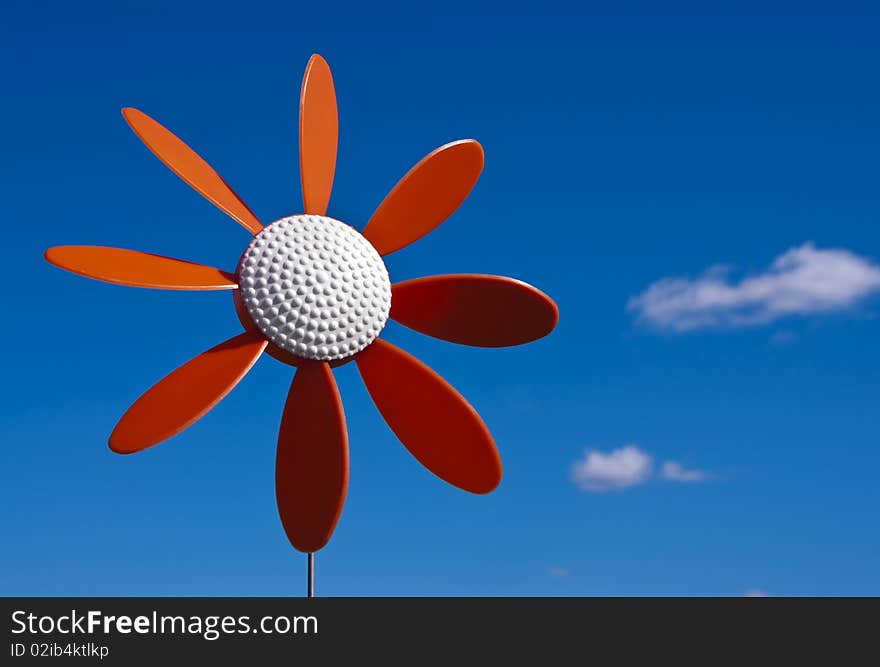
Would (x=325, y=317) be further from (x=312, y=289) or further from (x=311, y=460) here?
(x=311, y=460)

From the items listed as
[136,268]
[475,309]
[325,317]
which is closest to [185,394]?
[136,268]

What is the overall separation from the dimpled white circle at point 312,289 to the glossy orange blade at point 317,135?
41 centimetres

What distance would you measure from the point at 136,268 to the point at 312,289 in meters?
1.07

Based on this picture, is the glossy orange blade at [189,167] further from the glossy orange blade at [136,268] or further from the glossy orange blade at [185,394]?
the glossy orange blade at [185,394]

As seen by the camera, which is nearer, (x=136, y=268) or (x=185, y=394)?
(x=185, y=394)

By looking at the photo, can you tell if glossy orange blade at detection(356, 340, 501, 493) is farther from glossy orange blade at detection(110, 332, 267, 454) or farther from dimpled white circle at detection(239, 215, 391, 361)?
glossy orange blade at detection(110, 332, 267, 454)

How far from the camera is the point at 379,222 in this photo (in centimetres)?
659

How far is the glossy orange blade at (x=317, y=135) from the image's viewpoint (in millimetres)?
6555

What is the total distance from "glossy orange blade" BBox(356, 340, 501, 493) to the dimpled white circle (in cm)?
29

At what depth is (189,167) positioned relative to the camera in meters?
6.37

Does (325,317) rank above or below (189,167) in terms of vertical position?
below

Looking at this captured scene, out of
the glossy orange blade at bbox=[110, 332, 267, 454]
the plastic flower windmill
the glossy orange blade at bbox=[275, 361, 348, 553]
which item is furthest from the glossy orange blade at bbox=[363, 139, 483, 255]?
the glossy orange blade at bbox=[110, 332, 267, 454]
